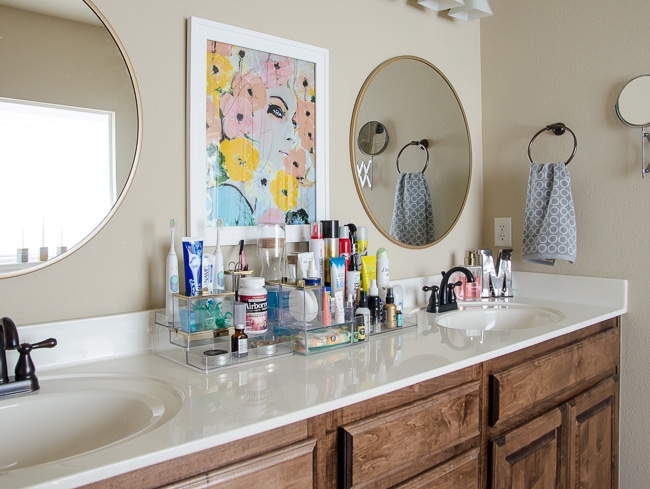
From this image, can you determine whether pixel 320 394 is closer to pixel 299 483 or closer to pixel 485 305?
pixel 299 483

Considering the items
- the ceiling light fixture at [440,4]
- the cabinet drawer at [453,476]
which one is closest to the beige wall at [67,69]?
the cabinet drawer at [453,476]

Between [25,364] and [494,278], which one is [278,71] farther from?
[494,278]

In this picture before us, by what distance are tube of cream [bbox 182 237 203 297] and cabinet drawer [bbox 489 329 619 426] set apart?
2.55 ft

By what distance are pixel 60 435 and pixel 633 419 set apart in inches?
70.6

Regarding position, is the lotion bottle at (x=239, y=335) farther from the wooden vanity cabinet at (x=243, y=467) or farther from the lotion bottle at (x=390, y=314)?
the lotion bottle at (x=390, y=314)

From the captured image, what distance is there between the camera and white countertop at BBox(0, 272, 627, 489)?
2.48 ft

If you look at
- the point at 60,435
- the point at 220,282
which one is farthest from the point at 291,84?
the point at 60,435

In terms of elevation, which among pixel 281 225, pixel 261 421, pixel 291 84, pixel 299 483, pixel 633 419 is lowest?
pixel 633 419

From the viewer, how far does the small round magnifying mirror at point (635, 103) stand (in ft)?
5.71

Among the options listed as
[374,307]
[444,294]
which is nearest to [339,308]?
[374,307]

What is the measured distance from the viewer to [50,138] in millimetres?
1192

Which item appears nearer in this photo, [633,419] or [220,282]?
[220,282]

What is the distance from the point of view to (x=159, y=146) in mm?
1354

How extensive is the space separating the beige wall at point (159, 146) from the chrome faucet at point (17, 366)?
0.15m
